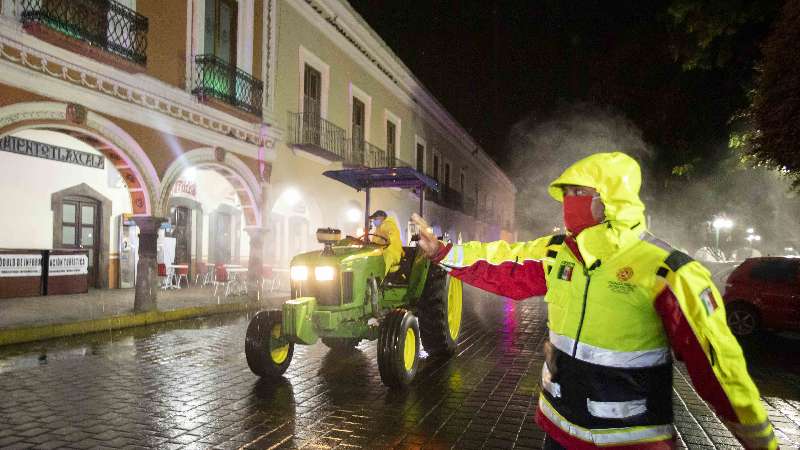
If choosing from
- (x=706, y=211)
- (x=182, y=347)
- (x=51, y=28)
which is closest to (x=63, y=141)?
(x=51, y=28)

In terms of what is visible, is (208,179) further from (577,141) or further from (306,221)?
(577,141)

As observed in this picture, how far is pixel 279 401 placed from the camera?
5133 mm

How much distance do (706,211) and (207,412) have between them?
714 inches

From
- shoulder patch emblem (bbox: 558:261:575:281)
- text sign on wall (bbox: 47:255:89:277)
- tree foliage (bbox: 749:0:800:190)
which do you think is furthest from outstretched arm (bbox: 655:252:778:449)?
text sign on wall (bbox: 47:255:89:277)

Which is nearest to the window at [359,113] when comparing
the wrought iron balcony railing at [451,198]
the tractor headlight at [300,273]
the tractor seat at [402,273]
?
the wrought iron balcony railing at [451,198]

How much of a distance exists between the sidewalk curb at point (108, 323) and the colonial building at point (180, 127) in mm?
453

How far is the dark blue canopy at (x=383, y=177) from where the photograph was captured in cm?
755

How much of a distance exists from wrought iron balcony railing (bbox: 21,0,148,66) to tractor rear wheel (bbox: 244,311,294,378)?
249 inches

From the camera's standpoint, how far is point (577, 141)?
24391mm

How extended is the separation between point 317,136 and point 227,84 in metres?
4.03

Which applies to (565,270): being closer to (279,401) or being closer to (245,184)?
(279,401)

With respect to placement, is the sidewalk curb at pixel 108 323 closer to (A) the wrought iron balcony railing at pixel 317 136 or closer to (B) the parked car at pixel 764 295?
(A) the wrought iron balcony railing at pixel 317 136

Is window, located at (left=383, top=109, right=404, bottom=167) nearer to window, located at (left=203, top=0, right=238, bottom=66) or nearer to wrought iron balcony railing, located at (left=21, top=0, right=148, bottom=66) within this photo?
window, located at (left=203, top=0, right=238, bottom=66)

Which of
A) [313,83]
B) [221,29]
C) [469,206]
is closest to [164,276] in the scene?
[221,29]
